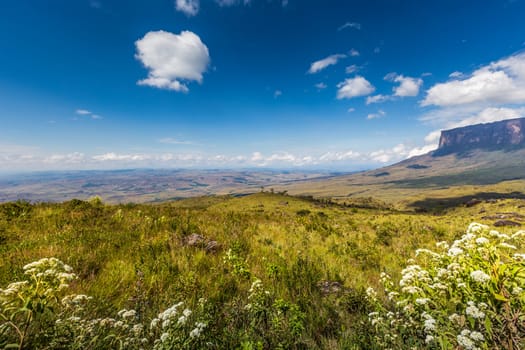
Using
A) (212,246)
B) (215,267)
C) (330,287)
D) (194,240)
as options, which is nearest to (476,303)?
(330,287)

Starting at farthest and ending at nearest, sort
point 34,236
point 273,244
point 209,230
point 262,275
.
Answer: point 209,230, point 273,244, point 34,236, point 262,275

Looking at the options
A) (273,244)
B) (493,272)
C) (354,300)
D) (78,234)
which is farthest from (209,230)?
(493,272)

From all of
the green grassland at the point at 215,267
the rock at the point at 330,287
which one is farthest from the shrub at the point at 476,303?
the rock at the point at 330,287

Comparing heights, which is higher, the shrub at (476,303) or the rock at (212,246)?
the shrub at (476,303)

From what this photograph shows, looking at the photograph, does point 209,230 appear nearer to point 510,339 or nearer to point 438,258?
point 438,258

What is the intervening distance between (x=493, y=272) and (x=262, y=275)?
4.51 m

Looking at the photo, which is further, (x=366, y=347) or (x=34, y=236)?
(x=34, y=236)

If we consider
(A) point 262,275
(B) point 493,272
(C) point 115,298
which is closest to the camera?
(B) point 493,272

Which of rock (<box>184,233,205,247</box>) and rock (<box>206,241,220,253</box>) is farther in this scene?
rock (<box>184,233,205,247</box>)

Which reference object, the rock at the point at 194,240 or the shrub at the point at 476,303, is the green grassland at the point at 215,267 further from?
the shrub at the point at 476,303

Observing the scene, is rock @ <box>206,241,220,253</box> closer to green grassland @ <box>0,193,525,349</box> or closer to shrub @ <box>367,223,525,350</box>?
green grassland @ <box>0,193,525,349</box>

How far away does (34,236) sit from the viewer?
759 cm

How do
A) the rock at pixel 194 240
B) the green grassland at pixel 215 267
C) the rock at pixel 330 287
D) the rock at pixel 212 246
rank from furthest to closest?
the rock at pixel 194 240 < the rock at pixel 212 246 < the rock at pixel 330 287 < the green grassland at pixel 215 267

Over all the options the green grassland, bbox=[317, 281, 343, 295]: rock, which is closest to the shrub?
the green grassland
